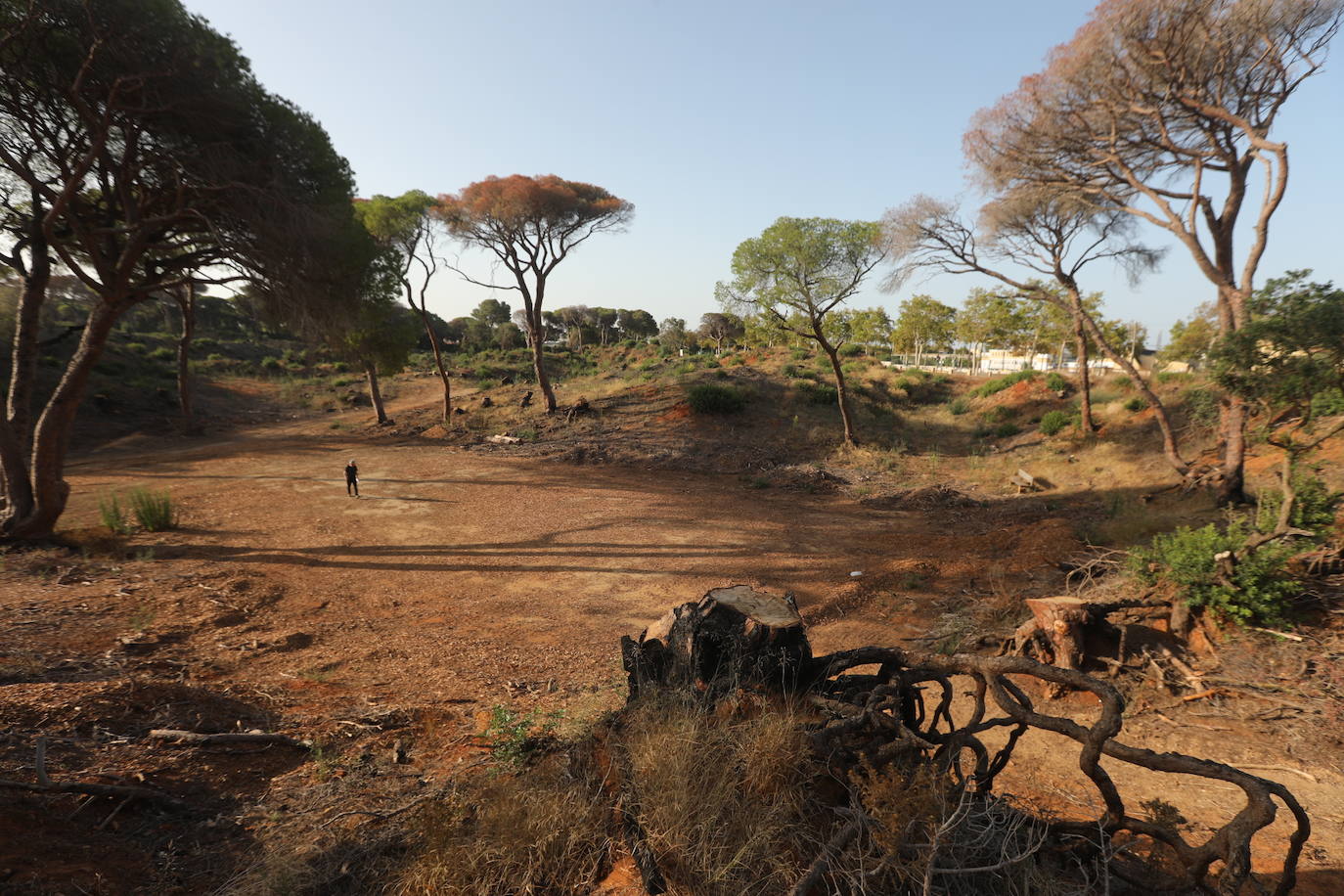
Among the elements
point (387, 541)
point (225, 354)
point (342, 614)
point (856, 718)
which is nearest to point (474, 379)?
point (225, 354)

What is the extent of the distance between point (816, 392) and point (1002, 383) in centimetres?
876

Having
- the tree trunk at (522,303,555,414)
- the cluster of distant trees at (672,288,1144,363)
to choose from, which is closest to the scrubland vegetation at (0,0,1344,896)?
the tree trunk at (522,303,555,414)

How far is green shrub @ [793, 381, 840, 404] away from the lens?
22781 mm

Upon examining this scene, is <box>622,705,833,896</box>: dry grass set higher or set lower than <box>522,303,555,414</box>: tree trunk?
lower

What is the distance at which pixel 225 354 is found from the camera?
36781 mm

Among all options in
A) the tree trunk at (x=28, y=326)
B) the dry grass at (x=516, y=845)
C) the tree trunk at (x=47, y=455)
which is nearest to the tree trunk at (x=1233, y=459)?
the dry grass at (x=516, y=845)

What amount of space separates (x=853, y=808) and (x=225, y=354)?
47.5 m

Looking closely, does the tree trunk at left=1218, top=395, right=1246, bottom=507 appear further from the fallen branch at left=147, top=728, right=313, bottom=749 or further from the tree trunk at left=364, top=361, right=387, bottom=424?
the tree trunk at left=364, top=361, right=387, bottom=424

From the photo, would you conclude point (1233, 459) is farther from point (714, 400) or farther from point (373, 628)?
point (714, 400)

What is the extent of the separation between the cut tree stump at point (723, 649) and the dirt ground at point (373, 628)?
1.21 m

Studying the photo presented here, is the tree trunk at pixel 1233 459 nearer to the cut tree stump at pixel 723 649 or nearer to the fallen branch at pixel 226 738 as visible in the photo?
the cut tree stump at pixel 723 649

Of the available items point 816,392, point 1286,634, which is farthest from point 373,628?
point 816,392

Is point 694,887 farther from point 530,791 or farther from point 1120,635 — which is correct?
point 1120,635

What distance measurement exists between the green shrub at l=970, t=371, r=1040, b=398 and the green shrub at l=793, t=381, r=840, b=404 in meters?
6.95
